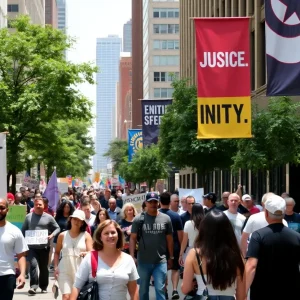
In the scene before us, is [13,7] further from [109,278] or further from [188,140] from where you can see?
[109,278]

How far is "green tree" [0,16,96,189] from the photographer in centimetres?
3562

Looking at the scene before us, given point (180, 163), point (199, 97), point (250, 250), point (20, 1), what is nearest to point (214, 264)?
point (250, 250)

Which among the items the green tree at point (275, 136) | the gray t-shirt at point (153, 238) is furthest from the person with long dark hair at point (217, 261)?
the green tree at point (275, 136)

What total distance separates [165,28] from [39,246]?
108 meters

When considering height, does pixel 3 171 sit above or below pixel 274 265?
above

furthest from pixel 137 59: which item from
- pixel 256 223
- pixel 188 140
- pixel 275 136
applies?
pixel 256 223

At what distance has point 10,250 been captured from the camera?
9.04 meters

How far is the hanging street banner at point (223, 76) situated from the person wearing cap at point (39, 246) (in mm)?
3090

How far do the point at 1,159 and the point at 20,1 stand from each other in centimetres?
9643

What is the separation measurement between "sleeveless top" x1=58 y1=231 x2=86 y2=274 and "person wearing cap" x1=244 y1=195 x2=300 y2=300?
146 inches

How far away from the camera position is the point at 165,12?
121 meters

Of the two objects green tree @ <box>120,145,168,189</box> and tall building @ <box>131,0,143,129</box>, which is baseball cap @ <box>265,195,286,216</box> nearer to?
green tree @ <box>120,145,168,189</box>

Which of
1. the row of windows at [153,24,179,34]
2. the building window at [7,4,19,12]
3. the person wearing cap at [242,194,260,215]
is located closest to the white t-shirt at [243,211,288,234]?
the person wearing cap at [242,194,260,215]

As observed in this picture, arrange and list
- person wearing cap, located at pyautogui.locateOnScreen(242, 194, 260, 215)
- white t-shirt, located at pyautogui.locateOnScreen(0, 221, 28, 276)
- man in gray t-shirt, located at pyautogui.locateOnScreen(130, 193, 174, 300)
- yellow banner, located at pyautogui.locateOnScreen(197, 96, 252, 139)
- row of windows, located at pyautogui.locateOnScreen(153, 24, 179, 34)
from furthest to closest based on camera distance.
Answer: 1. row of windows, located at pyautogui.locateOnScreen(153, 24, 179, 34)
2. person wearing cap, located at pyautogui.locateOnScreen(242, 194, 260, 215)
3. yellow banner, located at pyautogui.locateOnScreen(197, 96, 252, 139)
4. man in gray t-shirt, located at pyautogui.locateOnScreen(130, 193, 174, 300)
5. white t-shirt, located at pyautogui.locateOnScreen(0, 221, 28, 276)
